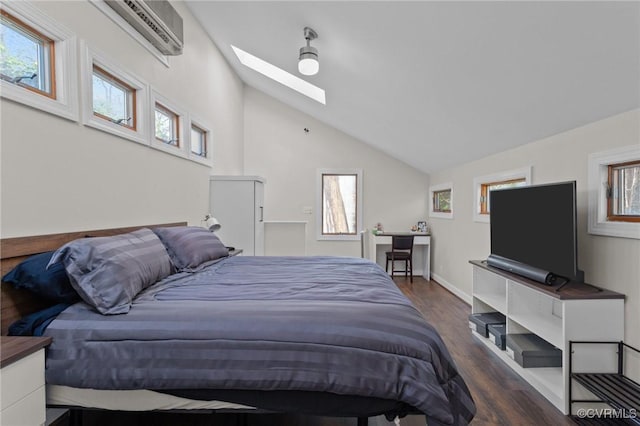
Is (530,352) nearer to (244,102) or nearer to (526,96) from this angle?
(526,96)

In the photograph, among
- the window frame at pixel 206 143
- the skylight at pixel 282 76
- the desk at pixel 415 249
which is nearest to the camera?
the window frame at pixel 206 143

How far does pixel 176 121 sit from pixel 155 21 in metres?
1.10

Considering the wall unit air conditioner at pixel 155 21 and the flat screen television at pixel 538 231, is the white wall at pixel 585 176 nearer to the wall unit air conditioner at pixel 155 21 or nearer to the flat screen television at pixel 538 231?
the flat screen television at pixel 538 231

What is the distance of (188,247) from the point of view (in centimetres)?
259

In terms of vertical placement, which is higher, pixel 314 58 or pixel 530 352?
pixel 314 58

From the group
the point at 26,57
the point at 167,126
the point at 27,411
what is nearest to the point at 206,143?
the point at 167,126

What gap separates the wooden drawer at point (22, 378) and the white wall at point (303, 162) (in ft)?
15.7

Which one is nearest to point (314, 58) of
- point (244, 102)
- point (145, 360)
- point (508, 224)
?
point (508, 224)

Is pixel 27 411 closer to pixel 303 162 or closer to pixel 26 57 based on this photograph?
pixel 26 57

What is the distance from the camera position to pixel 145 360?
54.2 inches

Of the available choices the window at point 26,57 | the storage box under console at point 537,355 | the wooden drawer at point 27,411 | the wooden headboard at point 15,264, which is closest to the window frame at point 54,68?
the window at point 26,57

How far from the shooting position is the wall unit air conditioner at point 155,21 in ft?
7.70

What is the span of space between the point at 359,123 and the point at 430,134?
4.20 feet

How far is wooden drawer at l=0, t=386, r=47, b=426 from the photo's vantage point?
1191 millimetres
